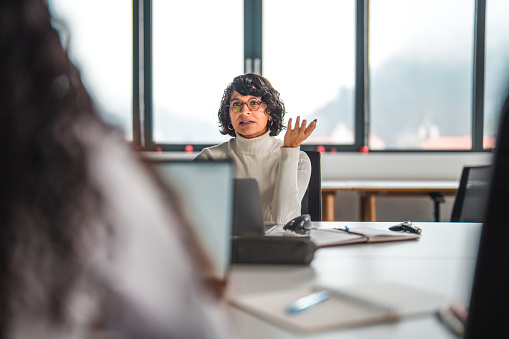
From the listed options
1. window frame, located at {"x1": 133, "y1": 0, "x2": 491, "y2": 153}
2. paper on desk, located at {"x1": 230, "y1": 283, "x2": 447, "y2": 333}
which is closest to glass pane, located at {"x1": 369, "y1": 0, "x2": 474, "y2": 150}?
window frame, located at {"x1": 133, "y1": 0, "x2": 491, "y2": 153}

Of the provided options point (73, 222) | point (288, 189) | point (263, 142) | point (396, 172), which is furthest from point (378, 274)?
point (396, 172)

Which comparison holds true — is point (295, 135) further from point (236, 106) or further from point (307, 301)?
point (307, 301)

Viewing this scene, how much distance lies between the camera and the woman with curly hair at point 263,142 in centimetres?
192

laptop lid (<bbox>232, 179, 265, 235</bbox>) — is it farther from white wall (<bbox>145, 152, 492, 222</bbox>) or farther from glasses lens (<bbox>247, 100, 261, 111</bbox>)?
white wall (<bbox>145, 152, 492, 222</bbox>)

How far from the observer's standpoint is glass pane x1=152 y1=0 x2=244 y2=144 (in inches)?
164

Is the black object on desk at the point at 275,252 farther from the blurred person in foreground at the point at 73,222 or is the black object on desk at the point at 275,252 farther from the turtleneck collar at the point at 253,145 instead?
the turtleneck collar at the point at 253,145

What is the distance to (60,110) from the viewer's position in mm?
266

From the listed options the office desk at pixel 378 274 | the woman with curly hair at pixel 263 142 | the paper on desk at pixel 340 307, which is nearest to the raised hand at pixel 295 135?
the woman with curly hair at pixel 263 142

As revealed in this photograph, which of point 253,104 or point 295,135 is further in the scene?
point 253,104

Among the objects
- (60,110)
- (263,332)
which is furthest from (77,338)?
(263,332)

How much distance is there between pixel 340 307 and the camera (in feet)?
2.19

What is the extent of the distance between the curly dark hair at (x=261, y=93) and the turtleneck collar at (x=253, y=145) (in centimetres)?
13

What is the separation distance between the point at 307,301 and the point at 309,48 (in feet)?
12.3

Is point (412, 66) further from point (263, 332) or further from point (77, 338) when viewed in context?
point (77, 338)
